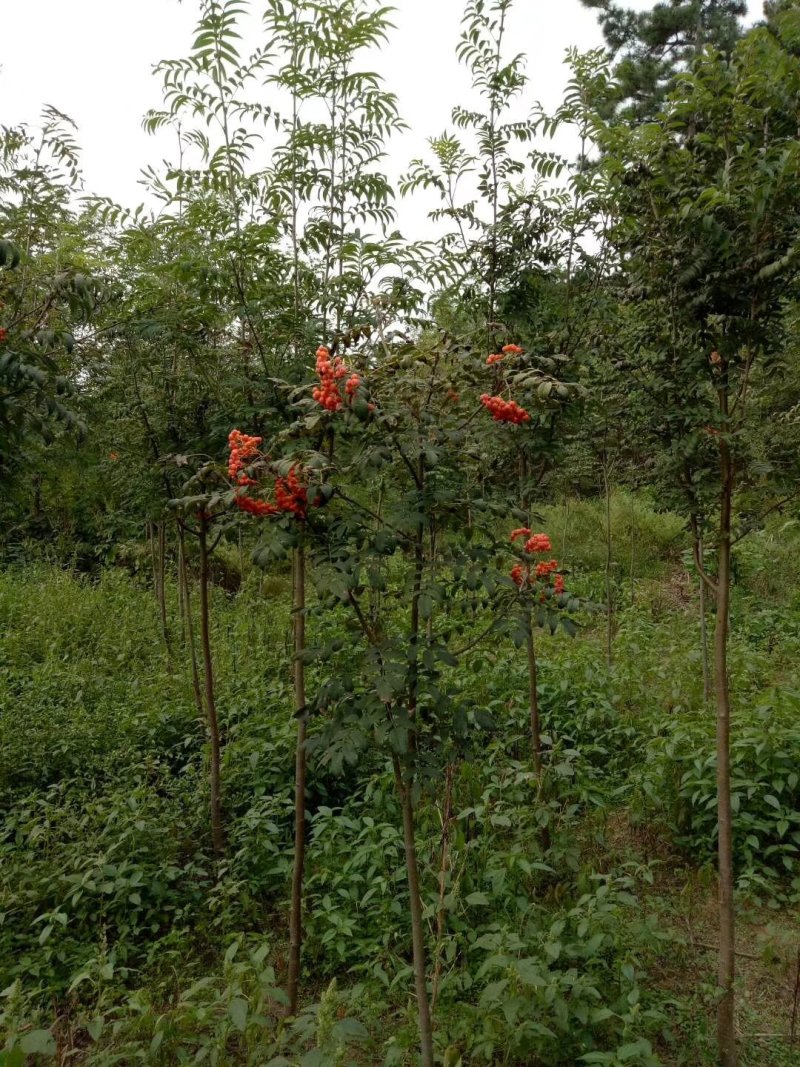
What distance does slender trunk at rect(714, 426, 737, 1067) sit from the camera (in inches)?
100

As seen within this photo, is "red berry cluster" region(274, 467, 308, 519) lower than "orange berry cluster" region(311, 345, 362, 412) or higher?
lower

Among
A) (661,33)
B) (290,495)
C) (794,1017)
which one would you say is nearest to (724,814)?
(794,1017)

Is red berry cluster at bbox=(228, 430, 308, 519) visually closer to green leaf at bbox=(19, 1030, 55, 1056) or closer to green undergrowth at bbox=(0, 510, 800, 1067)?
green undergrowth at bbox=(0, 510, 800, 1067)

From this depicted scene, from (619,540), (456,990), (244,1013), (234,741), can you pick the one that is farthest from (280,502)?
(619,540)

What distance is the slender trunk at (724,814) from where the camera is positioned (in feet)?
8.34

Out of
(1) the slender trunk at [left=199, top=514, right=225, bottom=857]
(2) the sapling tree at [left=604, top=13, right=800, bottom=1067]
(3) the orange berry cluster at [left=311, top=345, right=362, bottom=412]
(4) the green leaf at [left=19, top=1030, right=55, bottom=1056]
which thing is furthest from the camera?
(1) the slender trunk at [left=199, top=514, right=225, bottom=857]

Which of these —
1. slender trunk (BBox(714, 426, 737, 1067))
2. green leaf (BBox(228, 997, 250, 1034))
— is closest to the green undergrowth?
green leaf (BBox(228, 997, 250, 1034))

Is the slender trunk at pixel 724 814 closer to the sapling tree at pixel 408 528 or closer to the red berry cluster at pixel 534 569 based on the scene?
the red berry cluster at pixel 534 569

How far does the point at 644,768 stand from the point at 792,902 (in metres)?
1.04

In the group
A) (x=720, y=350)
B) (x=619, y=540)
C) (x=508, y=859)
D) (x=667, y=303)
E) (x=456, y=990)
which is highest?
(x=667, y=303)

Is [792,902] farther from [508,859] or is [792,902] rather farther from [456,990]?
[456,990]

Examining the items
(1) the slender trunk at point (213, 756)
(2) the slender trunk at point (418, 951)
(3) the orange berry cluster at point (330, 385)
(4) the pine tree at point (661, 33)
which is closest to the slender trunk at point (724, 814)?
(2) the slender trunk at point (418, 951)

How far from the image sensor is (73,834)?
3803 mm

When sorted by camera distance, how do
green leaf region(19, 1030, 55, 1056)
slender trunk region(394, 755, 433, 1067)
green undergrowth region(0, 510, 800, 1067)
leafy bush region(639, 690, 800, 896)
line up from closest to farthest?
green leaf region(19, 1030, 55, 1056), slender trunk region(394, 755, 433, 1067), green undergrowth region(0, 510, 800, 1067), leafy bush region(639, 690, 800, 896)
